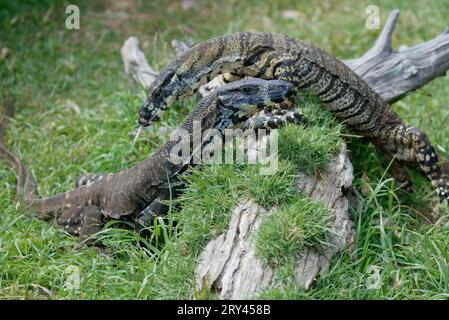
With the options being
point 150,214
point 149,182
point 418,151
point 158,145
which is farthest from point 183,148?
point 418,151

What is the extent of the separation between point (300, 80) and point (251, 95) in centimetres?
93

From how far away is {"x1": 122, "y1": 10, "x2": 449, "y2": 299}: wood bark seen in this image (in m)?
5.25

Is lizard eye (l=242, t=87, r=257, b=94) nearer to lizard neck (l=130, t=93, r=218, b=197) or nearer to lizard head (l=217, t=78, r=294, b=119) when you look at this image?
lizard head (l=217, t=78, r=294, b=119)

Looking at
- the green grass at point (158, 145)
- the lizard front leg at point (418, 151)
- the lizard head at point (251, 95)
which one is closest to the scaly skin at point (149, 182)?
the lizard head at point (251, 95)

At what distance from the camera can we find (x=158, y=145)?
7.91m

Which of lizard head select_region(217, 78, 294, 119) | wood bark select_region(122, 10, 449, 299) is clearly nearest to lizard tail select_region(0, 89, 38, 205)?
wood bark select_region(122, 10, 449, 299)

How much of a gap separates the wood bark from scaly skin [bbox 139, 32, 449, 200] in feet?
2.04

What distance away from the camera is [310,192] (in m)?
6.01

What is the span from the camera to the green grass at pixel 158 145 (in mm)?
5789

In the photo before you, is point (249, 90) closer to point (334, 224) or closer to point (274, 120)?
point (274, 120)

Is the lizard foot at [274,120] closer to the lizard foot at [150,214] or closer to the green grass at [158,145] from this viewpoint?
the green grass at [158,145]
